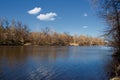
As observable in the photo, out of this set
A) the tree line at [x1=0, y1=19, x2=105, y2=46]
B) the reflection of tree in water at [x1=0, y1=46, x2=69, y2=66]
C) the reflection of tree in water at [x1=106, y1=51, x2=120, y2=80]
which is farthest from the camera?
the tree line at [x1=0, y1=19, x2=105, y2=46]

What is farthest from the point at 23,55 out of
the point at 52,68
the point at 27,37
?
the point at 27,37

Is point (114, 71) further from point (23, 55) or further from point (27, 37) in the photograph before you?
point (27, 37)

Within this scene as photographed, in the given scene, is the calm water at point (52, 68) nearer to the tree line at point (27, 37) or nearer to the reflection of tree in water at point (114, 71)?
the reflection of tree in water at point (114, 71)

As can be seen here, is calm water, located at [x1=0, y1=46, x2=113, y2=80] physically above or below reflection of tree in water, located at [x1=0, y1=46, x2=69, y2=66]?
below

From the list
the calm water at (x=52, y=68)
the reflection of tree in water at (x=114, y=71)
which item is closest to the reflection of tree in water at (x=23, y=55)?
the calm water at (x=52, y=68)

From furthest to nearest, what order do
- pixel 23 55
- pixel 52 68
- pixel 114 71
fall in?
pixel 23 55
pixel 52 68
pixel 114 71

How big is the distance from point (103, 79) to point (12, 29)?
10538 centimetres

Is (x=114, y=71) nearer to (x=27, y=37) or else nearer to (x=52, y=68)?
(x=52, y=68)

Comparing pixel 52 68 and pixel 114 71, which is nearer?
pixel 114 71

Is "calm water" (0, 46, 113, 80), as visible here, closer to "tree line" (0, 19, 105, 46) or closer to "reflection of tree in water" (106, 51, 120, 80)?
"reflection of tree in water" (106, 51, 120, 80)

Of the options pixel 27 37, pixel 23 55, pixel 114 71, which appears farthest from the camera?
pixel 27 37

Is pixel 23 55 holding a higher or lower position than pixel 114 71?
higher

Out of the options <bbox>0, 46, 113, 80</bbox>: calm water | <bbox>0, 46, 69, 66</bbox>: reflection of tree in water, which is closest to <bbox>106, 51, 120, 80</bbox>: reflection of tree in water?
<bbox>0, 46, 113, 80</bbox>: calm water

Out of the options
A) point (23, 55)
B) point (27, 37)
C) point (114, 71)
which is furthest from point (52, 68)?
point (27, 37)
